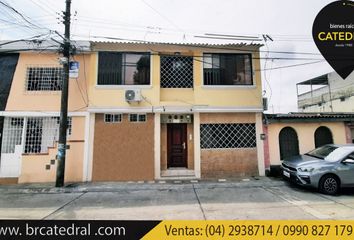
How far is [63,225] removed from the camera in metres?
4.92

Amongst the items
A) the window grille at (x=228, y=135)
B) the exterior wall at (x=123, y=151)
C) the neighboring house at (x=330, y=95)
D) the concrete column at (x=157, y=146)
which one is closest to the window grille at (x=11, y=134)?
the exterior wall at (x=123, y=151)

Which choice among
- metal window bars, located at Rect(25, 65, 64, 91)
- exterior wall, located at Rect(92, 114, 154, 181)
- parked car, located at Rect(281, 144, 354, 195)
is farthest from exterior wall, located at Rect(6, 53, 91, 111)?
parked car, located at Rect(281, 144, 354, 195)

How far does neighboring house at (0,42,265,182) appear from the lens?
9.57 metres

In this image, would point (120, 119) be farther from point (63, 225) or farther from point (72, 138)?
point (63, 225)

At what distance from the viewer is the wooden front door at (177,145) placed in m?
10.6

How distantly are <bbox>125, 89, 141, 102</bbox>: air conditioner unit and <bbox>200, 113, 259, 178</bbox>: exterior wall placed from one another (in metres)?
2.98

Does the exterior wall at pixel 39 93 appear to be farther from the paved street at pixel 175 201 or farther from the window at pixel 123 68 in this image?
the paved street at pixel 175 201

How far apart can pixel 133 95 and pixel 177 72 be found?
2.45 m

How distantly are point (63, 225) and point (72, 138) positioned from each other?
534 centimetres

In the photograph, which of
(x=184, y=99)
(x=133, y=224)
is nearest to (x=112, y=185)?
(x=133, y=224)

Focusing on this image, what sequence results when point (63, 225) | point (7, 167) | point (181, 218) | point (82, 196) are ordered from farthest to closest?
point (7, 167), point (82, 196), point (181, 218), point (63, 225)

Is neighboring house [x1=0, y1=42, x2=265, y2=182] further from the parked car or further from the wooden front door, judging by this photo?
the parked car

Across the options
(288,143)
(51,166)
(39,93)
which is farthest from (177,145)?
(39,93)

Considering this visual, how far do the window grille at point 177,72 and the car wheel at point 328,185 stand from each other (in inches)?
252
